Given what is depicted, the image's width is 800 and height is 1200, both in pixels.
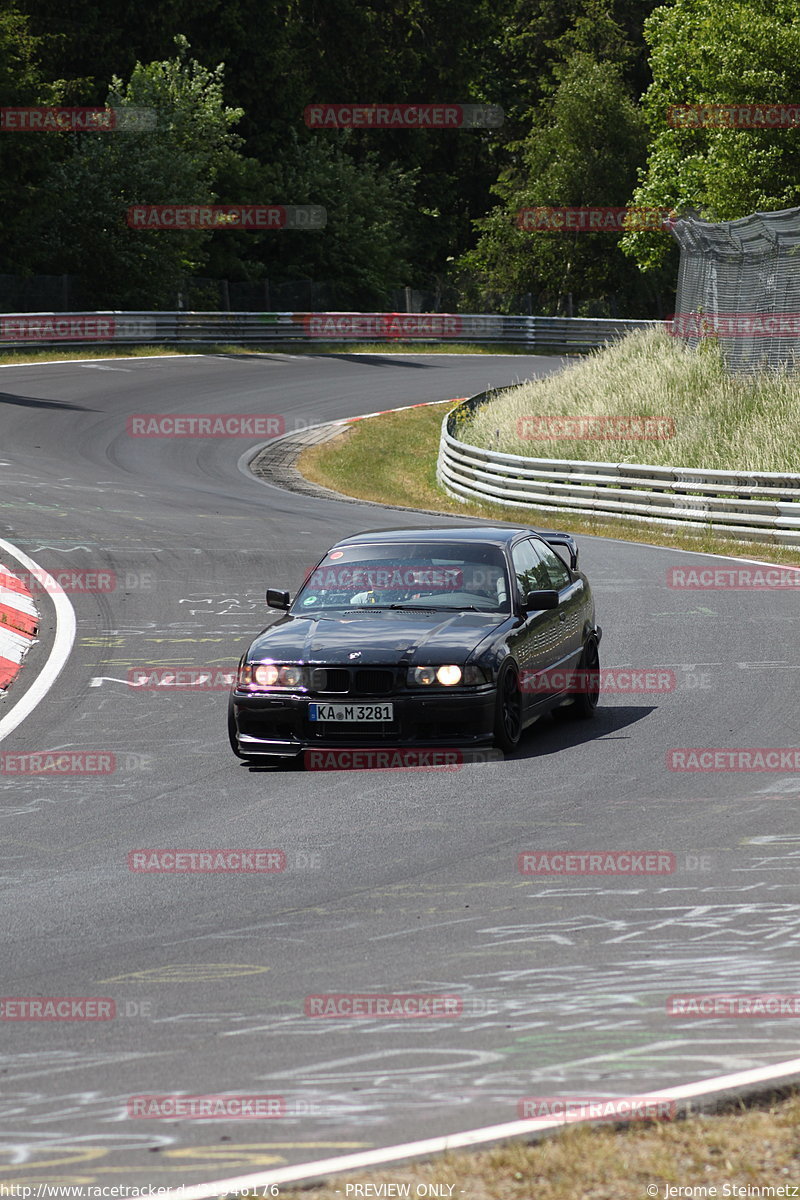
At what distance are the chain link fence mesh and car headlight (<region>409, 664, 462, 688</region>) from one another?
19.2 meters

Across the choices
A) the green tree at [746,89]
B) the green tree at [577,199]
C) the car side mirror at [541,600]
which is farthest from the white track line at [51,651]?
the green tree at [577,199]

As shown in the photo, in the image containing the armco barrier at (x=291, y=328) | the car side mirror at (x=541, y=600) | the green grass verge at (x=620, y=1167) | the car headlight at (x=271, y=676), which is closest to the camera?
the green grass verge at (x=620, y=1167)

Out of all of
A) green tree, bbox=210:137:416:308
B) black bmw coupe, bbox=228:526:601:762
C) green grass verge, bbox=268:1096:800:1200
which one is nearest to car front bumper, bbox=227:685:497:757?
black bmw coupe, bbox=228:526:601:762

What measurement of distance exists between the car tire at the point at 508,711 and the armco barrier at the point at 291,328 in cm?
3666

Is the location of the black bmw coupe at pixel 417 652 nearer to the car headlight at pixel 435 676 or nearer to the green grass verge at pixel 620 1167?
the car headlight at pixel 435 676

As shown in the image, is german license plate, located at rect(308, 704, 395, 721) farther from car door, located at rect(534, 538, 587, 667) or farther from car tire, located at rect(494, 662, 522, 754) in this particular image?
car door, located at rect(534, 538, 587, 667)

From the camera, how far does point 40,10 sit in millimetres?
59844

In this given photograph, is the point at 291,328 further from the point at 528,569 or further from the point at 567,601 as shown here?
the point at 528,569

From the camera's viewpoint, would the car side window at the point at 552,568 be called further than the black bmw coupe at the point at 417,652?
Yes

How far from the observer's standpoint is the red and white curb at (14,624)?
44.8 ft

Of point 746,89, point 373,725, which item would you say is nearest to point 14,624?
point 373,725

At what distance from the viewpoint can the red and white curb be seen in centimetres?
1365

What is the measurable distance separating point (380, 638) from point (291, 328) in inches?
1732

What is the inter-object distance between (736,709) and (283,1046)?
678 cm
